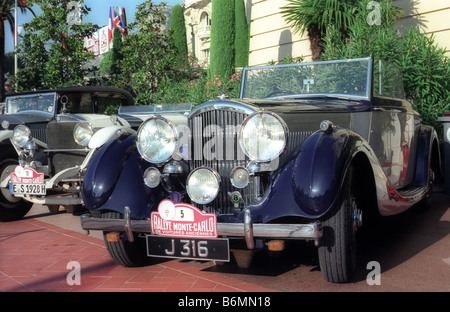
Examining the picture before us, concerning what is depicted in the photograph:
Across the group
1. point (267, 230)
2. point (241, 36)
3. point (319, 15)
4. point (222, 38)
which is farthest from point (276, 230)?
point (241, 36)

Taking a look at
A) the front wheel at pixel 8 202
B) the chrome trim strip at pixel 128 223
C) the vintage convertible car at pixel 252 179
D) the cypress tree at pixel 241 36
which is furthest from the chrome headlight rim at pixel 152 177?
the cypress tree at pixel 241 36

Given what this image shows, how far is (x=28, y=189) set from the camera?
5.28 meters

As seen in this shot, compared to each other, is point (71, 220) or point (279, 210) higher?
point (279, 210)

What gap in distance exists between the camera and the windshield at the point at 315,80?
4.16 meters

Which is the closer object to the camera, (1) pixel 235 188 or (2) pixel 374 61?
(1) pixel 235 188

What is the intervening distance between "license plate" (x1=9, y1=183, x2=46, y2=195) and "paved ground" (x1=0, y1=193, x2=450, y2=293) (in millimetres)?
552

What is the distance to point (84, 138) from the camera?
18.6 ft

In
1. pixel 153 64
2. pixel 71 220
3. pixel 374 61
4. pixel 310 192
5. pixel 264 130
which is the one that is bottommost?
pixel 71 220

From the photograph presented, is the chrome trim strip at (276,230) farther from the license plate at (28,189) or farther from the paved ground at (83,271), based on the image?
the license plate at (28,189)

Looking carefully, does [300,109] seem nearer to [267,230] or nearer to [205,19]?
[267,230]

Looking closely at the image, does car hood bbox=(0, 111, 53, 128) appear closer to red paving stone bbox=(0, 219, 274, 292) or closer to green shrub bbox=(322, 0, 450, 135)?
red paving stone bbox=(0, 219, 274, 292)

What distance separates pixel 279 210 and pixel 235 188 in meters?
0.50
